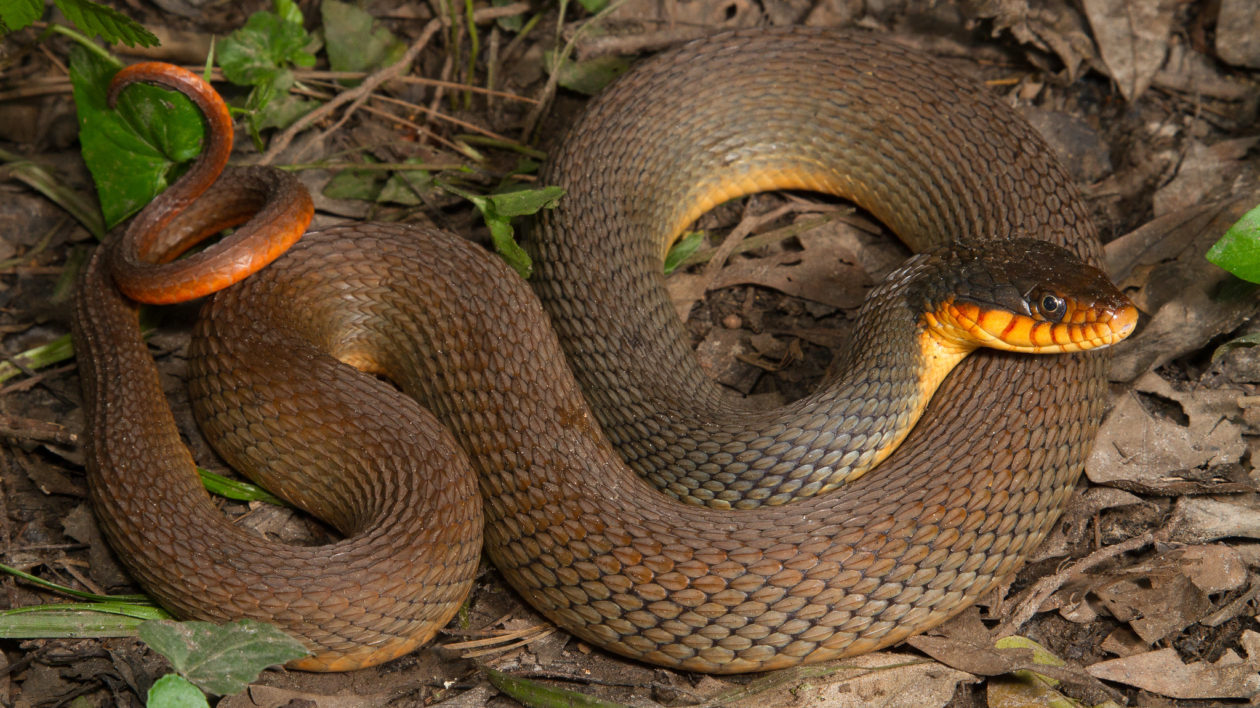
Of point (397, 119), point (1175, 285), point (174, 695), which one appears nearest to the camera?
point (174, 695)

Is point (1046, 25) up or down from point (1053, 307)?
up

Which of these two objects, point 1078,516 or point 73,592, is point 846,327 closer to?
point 1078,516

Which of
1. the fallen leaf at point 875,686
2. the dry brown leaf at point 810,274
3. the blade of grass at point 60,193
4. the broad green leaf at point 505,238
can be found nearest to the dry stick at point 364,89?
the blade of grass at point 60,193

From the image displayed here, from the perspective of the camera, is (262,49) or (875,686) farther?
(262,49)

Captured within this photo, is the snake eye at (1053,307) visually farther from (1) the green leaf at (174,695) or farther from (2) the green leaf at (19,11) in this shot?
(2) the green leaf at (19,11)

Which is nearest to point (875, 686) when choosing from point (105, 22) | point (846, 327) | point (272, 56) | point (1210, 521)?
point (1210, 521)

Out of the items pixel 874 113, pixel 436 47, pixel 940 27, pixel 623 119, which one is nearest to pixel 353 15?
pixel 436 47

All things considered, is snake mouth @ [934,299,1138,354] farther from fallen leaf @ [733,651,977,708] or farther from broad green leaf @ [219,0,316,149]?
broad green leaf @ [219,0,316,149]
